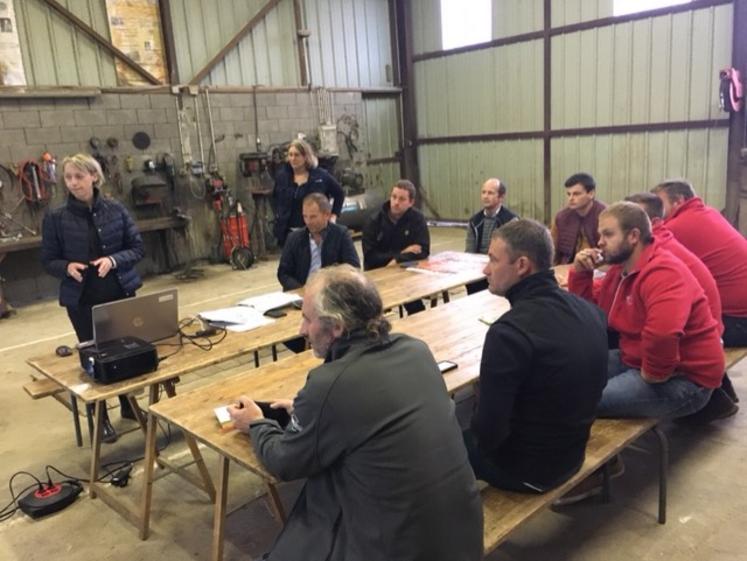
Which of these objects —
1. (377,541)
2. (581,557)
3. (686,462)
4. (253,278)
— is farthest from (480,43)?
(377,541)

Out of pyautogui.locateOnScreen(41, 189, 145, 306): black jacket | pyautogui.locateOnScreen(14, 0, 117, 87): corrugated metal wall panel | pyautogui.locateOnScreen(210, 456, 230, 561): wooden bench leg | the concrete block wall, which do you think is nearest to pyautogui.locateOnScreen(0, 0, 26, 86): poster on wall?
pyautogui.locateOnScreen(14, 0, 117, 87): corrugated metal wall panel

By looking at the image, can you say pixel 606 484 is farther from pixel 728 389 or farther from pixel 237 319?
pixel 237 319

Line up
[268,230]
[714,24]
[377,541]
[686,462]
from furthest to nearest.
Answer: [268,230], [714,24], [686,462], [377,541]

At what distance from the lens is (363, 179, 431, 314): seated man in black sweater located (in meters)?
4.62

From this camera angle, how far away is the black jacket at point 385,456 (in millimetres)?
1376

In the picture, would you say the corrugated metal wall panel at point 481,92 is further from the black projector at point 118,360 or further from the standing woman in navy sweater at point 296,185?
the black projector at point 118,360

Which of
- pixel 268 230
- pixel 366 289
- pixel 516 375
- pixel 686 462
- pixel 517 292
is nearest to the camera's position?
pixel 366 289

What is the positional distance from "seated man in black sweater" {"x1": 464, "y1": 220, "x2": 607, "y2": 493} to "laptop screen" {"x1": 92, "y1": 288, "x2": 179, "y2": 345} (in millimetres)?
1557

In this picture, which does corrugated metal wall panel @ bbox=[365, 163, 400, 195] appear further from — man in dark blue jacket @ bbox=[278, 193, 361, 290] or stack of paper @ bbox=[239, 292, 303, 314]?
stack of paper @ bbox=[239, 292, 303, 314]

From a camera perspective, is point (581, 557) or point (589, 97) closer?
point (581, 557)

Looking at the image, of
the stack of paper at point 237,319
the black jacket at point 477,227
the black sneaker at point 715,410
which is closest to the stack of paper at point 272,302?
the stack of paper at point 237,319

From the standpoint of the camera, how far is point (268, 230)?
909cm

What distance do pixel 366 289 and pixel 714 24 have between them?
7.71m

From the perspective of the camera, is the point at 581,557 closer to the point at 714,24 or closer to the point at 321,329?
the point at 321,329
